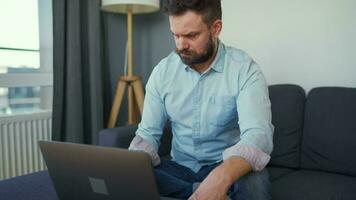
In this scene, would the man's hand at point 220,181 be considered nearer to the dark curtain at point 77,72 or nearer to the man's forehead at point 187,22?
the man's forehead at point 187,22

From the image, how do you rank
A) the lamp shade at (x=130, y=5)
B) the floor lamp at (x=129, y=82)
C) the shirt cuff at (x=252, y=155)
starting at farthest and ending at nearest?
the floor lamp at (x=129, y=82), the lamp shade at (x=130, y=5), the shirt cuff at (x=252, y=155)

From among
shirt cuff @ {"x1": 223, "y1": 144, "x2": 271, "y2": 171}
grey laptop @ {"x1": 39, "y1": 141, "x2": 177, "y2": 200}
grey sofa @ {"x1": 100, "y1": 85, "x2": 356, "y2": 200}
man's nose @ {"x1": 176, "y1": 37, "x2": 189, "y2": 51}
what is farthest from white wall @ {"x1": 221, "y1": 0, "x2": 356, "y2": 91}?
grey laptop @ {"x1": 39, "y1": 141, "x2": 177, "y2": 200}

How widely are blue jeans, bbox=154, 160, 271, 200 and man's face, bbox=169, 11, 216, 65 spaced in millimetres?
385

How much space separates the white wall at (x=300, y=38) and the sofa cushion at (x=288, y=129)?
A: 0.25 m

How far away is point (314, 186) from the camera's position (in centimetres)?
154

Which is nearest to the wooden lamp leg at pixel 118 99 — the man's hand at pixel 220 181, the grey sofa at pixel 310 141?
the grey sofa at pixel 310 141

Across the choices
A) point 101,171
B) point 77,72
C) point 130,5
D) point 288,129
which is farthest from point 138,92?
point 101,171

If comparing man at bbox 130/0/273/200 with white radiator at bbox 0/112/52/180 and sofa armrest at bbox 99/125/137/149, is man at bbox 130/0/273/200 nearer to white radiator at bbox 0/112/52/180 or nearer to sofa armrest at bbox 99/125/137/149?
sofa armrest at bbox 99/125/137/149

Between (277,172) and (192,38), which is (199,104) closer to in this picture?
(192,38)

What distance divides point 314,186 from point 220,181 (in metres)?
0.77

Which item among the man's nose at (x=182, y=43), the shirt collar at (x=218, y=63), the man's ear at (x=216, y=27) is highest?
the man's ear at (x=216, y=27)

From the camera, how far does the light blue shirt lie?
4.43 feet

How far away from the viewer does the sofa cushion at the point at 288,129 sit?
1873mm

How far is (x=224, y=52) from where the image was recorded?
4.71ft
